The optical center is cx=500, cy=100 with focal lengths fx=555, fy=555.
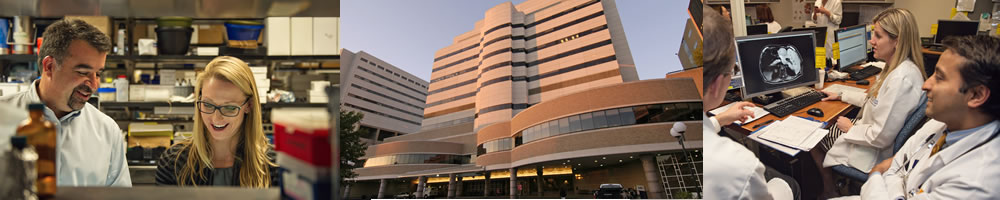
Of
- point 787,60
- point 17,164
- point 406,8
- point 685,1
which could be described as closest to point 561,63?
point 685,1

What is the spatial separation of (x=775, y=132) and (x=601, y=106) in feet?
5.79

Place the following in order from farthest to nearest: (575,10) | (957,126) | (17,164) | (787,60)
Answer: (575,10) → (787,60) → (957,126) → (17,164)

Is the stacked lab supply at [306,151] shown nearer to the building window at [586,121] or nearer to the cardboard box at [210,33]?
the cardboard box at [210,33]

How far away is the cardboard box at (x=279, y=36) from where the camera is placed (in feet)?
12.9

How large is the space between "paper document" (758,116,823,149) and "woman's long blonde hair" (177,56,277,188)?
2.86 m

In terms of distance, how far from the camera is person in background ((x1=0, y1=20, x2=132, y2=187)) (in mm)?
3004

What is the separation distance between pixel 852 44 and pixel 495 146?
108 inches

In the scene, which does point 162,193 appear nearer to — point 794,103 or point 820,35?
point 794,103

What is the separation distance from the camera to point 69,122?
10.1 feet

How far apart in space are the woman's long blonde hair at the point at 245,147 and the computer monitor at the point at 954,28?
361 centimetres

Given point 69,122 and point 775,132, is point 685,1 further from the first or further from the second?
point 69,122

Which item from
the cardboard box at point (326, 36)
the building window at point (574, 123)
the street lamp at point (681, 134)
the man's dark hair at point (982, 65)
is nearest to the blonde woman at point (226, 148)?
the cardboard box at point (326, 36)

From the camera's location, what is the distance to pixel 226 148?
3270 mm

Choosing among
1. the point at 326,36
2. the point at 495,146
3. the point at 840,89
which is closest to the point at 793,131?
the point at 840,89
